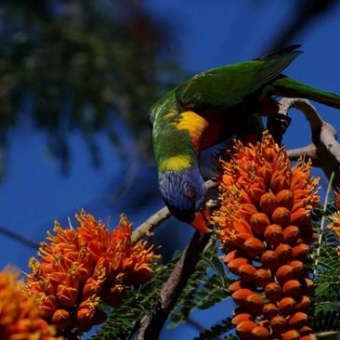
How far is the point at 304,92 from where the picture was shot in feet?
5.88

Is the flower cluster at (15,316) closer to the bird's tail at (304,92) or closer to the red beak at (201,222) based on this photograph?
the red beak at (201,222)

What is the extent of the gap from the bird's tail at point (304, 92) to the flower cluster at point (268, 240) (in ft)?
1.95

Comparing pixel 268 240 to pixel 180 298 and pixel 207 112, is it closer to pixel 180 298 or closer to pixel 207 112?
pixel 180 298

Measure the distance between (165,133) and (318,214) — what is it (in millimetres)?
575

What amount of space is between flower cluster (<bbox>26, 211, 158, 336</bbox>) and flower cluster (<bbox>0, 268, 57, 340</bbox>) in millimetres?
261

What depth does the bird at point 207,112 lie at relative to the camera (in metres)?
1.69

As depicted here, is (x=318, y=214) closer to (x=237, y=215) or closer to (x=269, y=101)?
(x=237, y=215)

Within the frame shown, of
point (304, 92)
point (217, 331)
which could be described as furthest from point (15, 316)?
point (304, 92)

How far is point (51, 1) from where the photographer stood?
3.55 m

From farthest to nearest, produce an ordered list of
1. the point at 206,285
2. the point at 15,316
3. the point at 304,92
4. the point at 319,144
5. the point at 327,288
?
the point at 304,92
the point at 319,144
the point at 206,285
the point at 327,288
the point at 15,316

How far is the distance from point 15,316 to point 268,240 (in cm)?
40

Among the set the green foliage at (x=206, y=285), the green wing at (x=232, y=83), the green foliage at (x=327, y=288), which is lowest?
the green foliage at (x=327, y=288)

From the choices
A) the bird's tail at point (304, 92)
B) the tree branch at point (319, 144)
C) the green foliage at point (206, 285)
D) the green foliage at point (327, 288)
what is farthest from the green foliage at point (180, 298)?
the bird's tail at point (304, 92)

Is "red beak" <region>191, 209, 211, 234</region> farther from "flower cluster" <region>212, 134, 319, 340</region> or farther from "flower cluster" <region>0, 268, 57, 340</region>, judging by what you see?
"flower cluster" <region>0, 268, 57, 340</region>
